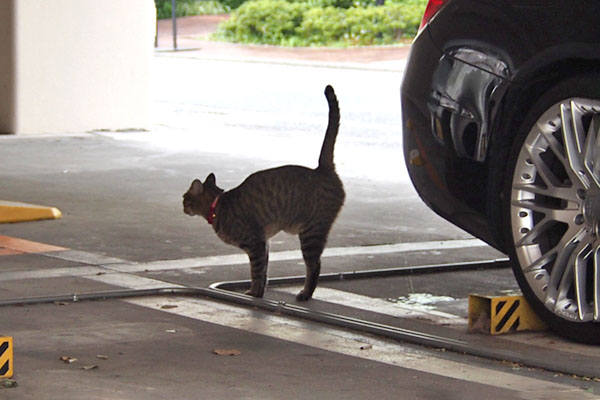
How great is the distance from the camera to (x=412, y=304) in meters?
7.10

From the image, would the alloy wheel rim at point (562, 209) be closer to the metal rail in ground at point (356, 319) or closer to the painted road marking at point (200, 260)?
the metal rail in ground at point (356, 319)

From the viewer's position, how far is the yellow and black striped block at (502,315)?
628 cm

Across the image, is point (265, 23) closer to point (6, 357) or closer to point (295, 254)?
point (295, 254)

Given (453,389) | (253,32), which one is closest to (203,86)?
(253,32)

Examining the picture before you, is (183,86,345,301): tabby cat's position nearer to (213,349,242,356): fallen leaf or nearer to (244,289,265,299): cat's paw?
(244,289,265,299): cat's paw

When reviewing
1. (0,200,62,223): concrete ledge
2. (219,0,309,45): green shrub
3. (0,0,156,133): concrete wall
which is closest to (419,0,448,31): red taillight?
(0,200,62,223): concrete ledge

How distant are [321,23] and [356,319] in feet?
94.1

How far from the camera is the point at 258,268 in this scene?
714 cm

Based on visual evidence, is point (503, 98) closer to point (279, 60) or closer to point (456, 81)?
point (456, 81)

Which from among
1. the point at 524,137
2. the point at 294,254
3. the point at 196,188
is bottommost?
the point at 294,254

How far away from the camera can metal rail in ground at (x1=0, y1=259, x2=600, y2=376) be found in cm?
580

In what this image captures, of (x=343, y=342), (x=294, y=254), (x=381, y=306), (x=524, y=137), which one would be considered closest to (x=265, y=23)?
(x=294, y=254)

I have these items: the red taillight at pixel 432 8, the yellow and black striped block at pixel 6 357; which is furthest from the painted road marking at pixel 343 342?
the red taillight at pixel 432 8

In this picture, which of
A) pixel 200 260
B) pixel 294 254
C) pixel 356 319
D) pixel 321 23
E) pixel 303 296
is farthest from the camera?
pixel 321 23
